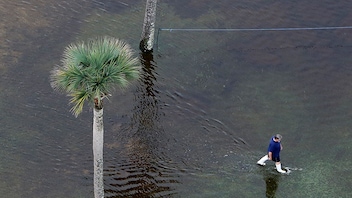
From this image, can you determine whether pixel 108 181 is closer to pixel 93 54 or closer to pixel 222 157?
pixel 222 157

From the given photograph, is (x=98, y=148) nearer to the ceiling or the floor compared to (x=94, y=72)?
nearer to the floor

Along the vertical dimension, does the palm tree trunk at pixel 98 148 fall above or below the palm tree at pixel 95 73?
below

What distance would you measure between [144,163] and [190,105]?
3643 mm

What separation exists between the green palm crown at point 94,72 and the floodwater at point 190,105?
178 inches

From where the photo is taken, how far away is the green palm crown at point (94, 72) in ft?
48.8

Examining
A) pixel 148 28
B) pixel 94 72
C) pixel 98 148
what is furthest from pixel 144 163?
pixel 148 28

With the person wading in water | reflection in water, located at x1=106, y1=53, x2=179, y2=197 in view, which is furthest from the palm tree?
the person wading in water

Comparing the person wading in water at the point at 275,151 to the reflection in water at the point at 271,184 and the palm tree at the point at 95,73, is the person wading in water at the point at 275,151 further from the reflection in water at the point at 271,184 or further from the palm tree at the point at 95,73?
the palm tree at the point at 95,73

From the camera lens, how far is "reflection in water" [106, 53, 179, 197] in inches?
736

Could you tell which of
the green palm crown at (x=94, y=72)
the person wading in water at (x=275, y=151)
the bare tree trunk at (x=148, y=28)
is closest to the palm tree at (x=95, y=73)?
the green palm crown at (x=94, y=72)

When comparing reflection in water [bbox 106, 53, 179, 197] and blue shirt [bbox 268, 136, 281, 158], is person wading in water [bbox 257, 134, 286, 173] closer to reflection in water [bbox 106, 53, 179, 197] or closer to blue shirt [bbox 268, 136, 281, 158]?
blue shirt [bbox 268, 136, 281, 158]

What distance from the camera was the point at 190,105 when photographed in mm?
22391

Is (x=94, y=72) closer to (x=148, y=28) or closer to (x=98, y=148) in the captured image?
(x=98, y=148)

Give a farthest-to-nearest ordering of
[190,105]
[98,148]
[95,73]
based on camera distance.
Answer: [190,105], [98,148], [95,73]
